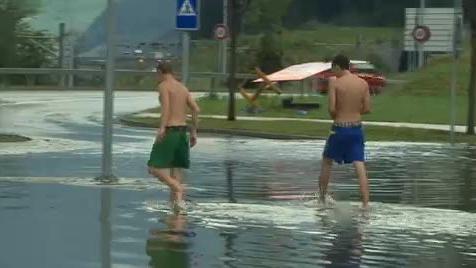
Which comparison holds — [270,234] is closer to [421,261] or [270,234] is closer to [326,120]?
[421,261]

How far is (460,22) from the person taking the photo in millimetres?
28047

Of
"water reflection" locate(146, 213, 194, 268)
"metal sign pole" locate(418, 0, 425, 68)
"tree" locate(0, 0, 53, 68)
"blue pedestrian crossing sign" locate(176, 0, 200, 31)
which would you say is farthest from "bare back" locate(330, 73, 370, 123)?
"metal sign pole" locate(418, 0, 425, 68)

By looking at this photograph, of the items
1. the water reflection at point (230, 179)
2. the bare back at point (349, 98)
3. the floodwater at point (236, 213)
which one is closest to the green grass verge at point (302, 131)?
the floodwater at point (236, 213)

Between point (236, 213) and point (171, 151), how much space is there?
3.27 ft

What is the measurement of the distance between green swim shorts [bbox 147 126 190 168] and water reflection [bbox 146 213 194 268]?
972 millimetres

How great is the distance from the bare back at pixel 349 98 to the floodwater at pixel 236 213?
1023 millimetres

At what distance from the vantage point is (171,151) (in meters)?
13.8

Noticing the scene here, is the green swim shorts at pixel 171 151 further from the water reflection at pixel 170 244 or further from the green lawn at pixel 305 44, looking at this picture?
the green lawn at pixel 305 44

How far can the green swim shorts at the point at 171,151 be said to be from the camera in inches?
545

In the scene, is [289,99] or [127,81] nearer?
[289,99]

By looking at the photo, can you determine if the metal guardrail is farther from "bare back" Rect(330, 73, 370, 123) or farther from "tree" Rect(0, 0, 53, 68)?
"bare back" Rect(330, 73, 370, 123)

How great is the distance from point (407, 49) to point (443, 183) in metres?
56.4

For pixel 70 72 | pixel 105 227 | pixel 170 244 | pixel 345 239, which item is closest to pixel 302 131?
pixel 105 227

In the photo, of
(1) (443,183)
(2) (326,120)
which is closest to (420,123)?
(2) (326,120)
